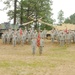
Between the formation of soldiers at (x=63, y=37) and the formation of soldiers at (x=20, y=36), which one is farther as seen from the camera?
the formation of soldiers at (x=20, y=36)

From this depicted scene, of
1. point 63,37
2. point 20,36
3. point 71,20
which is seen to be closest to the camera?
point 63,37

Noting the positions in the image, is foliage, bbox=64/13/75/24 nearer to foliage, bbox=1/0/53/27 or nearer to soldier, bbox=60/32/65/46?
foliage, bbox=1/0/53/27

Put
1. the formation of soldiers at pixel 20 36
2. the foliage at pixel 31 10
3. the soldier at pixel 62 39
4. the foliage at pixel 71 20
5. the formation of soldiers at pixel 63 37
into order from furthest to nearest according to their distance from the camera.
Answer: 1. the foliage at pixel 71 20
2. the foliage at pixel 31 10
3. the formation of soldiers at pixel 20 36
4. the formation of soldiers at pixel 63 37
5. the soldier at pixel 62 39

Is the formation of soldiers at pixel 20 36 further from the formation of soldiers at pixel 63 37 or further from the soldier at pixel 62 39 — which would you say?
the soldier at pixel 62 39

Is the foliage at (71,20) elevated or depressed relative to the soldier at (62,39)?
elevated

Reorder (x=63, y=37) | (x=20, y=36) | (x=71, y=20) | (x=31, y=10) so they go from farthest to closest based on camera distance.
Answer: (x=71, y=20) < (x=31, y=10) < (x=20, y=36) < (x=63, y=37)

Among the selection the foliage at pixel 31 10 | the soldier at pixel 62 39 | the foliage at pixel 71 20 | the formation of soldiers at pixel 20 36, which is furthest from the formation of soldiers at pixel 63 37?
the foliage at pixel 71 20

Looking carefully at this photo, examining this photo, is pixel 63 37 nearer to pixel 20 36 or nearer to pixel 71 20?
pixel 20 36

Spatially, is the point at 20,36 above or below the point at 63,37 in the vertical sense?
above

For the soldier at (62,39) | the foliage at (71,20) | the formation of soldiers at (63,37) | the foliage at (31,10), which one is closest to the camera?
the soldier at (62,39)

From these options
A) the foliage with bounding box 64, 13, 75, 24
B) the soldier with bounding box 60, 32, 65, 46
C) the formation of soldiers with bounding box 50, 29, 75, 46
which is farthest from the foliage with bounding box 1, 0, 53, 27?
the foliage with bounding box 64, 13, 75, 24

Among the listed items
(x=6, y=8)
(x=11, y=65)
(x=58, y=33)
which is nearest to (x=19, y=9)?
(x=6, y=8)

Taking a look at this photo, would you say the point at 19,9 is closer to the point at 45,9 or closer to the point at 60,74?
the point at 45,9

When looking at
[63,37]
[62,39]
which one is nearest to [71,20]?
[63,37]
